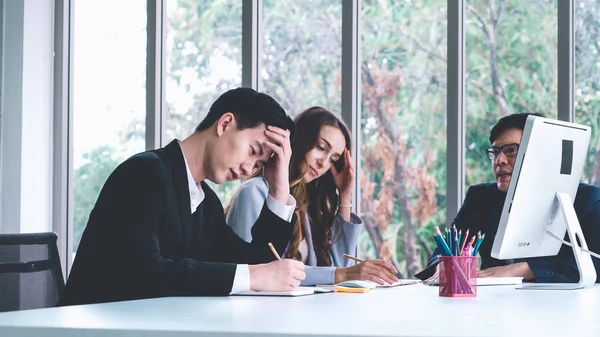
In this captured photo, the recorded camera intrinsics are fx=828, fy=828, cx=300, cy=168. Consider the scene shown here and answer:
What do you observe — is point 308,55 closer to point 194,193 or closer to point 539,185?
point 194,193

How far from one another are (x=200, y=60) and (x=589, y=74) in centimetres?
196

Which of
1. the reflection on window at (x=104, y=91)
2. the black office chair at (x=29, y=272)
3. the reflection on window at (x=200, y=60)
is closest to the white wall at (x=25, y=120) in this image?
the reflection on window at (x=104, y=91)

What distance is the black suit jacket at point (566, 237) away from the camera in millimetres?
2625

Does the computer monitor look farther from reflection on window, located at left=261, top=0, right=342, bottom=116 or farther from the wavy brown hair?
reflection on window, located at left=261, top=0, right=342, bottom=116

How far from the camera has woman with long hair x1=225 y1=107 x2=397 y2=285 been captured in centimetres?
316

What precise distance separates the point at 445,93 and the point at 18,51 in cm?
229

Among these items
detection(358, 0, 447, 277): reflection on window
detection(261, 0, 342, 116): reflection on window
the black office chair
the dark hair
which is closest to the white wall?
detection(261, 0, 342, 116): reflection on window

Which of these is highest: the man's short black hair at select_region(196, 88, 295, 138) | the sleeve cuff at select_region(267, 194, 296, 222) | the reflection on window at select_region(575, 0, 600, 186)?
the reflection on window at select_region(575, 0, 600, 186)

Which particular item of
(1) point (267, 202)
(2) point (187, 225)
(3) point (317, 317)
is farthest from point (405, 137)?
(3) point (317, 317)

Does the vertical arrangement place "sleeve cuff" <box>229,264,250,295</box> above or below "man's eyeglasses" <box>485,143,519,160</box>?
below

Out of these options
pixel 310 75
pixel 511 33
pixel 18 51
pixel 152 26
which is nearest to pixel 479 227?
pixel 511 33

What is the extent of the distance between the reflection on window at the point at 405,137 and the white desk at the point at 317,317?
1945 millimetres

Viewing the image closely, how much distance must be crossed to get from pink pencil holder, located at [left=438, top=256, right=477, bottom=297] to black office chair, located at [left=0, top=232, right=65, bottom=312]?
3.65ft

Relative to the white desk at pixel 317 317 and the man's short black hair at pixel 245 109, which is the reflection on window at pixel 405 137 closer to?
the man's short black hair at pixel 245 109
